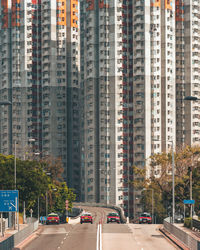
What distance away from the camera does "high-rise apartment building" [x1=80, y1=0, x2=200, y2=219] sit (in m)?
190

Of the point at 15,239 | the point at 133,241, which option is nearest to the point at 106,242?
the point at 133,241

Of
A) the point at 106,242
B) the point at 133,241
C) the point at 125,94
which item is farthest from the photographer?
the point at 125,94

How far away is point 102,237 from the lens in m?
61.0

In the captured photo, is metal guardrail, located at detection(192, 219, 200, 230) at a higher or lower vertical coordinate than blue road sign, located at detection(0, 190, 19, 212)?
lower

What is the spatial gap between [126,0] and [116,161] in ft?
181

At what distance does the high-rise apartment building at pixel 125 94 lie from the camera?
189625 mm

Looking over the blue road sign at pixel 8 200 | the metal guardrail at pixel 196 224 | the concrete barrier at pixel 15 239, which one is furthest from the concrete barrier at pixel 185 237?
the blue road sign at pixel 8 200

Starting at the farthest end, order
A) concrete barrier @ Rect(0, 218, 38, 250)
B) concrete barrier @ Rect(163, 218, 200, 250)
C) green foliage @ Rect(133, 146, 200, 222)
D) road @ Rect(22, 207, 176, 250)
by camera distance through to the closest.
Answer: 1. green foliage @ Rect(133, 146, 200, 222)
2. road @ Rect(22, 207, 176, 250)
3. concrete barrier @ Rect(0, 218, 38, 250)
4. concrete barrier @ Rect(163, 218, 200, 250)

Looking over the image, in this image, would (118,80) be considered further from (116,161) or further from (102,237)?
(102,237)

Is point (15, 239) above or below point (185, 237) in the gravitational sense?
below

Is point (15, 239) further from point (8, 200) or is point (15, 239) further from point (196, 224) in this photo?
point (196, 224)

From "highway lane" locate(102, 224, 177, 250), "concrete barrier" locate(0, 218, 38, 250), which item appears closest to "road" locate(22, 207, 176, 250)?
"highway lane" locate(102, 224, 177, 250)

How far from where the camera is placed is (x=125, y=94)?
195000mm

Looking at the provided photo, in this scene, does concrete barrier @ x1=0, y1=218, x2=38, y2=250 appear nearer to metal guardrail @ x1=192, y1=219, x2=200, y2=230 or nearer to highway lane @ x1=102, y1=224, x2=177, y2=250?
highway lane @ x1=102, y1=224, x2=177, y2=250
